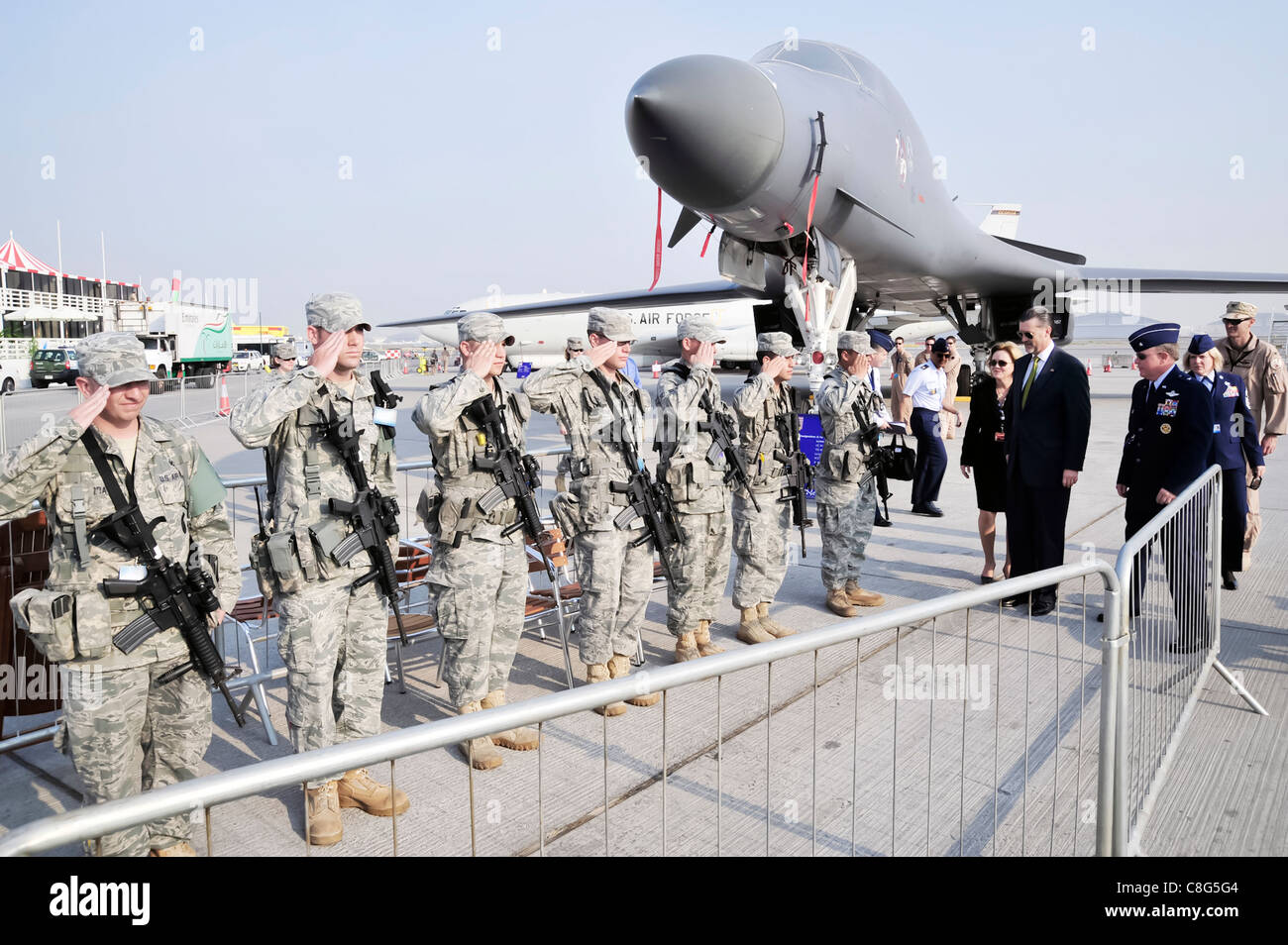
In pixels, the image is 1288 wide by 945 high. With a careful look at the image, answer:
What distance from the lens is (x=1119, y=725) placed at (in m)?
2.58

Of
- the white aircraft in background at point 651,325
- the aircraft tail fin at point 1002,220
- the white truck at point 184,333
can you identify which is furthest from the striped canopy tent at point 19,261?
the aircraft tail fin at point 1002,220

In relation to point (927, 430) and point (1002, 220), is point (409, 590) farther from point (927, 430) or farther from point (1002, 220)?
point (1002, 220)

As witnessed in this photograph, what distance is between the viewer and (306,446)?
332 cm

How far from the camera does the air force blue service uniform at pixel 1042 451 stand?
17.7 feet

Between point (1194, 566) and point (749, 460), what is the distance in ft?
7.64

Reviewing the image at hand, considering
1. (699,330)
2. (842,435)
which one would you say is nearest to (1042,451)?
(842,435)

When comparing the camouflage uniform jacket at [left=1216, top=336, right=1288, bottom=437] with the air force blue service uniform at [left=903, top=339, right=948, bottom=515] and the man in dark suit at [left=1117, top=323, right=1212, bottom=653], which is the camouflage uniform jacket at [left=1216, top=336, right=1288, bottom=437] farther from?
the air force blue service uniform at [left=903, top=339, right=948, bottom=515]

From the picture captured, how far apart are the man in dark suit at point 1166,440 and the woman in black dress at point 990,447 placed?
1022 mm

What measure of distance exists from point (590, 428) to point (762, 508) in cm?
Answer: 137

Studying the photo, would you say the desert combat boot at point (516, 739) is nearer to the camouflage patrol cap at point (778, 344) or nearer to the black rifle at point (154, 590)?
the black rifle at point (154, 590)

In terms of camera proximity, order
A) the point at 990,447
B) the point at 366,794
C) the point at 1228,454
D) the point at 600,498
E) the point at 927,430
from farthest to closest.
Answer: the point at 927,430 < the point at 990,447 < the point at 1228,454 < the point at 600,498 < the point at 366,794

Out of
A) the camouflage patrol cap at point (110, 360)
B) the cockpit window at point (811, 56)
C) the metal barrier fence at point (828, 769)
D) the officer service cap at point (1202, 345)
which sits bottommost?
the metal barrier fence at point (828, 769)

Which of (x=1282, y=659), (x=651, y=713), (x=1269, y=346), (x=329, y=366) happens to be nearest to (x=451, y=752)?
(x=651, y=713)

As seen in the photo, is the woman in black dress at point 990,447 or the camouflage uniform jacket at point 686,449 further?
the woman in black dress at point 990,447
